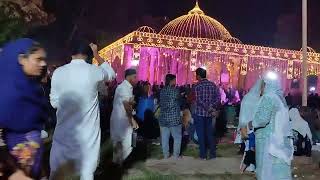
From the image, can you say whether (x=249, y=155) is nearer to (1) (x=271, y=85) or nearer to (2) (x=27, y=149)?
(1) (x=271, y=85)

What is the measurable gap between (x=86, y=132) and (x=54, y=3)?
20284 mm

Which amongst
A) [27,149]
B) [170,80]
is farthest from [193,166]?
[27,149]

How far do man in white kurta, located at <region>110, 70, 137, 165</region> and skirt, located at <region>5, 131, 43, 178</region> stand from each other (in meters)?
4.43

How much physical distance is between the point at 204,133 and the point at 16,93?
7.34m

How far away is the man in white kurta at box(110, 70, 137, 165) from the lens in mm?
8844

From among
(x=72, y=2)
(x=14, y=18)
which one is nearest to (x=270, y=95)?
(x=14, y=18)

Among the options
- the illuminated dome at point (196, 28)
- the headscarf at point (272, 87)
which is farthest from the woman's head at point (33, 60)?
the illuminated dome at point (196, 28)

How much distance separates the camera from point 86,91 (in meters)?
6.04

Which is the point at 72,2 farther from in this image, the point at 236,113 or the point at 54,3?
the point at 236,113

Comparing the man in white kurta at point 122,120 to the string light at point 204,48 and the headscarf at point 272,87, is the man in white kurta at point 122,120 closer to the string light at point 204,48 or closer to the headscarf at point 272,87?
the headscarf at point 272,87

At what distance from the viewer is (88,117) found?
605cm

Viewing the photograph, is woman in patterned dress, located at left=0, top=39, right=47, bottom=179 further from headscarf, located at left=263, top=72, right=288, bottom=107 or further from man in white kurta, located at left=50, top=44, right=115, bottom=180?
headscarf, located at left=263, top=72, right=288, bottom=107

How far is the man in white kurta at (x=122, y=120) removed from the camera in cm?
884

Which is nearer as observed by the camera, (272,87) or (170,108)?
(272,87)
